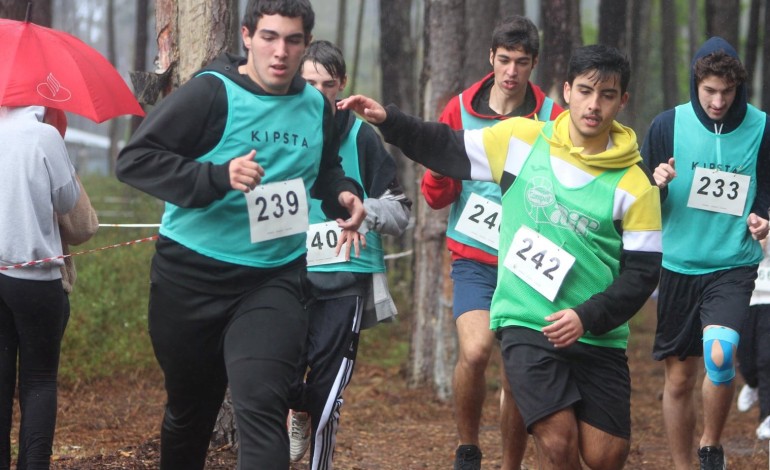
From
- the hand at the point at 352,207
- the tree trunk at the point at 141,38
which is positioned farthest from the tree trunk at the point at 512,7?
the hand at the point at 352,207

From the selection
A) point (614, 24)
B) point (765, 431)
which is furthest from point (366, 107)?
point (614, 24)

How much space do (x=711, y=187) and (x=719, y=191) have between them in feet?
0.16

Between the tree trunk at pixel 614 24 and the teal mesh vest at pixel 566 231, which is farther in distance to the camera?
→ the tree trunk at pixel 614 24

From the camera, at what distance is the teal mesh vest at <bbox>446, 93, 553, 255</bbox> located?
255 inches

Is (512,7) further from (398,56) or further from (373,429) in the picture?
(373,429)

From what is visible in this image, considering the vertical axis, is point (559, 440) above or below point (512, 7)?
below

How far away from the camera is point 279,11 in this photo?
462 centimetres

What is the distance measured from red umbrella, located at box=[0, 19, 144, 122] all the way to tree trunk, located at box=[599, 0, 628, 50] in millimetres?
10785

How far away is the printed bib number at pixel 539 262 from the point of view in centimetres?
485

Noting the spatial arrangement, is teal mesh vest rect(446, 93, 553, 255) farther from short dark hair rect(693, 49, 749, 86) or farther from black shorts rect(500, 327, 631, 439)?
black shorts rect(500, 327, 631, 439)

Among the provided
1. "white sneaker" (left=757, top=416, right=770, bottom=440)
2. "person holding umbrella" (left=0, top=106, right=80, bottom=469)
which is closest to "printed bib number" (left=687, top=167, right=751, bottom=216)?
"white sneaker" (left=757, top=416, right=770, bottom=440)

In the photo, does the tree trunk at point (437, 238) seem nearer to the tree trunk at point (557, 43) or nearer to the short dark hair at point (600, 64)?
the tree trunk at point (557, 43)

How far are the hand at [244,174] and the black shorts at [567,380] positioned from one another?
1450 mm

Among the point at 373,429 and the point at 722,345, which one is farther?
the point at 373,429
